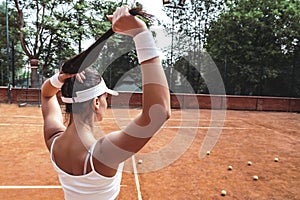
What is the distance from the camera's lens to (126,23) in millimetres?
681

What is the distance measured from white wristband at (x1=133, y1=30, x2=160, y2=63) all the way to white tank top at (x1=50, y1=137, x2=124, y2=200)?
0.37 metres

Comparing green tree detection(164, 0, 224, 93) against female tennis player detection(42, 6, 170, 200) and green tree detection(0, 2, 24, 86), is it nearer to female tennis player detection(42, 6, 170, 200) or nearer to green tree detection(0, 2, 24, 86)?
green tree detection(0, 2, 24, 86)

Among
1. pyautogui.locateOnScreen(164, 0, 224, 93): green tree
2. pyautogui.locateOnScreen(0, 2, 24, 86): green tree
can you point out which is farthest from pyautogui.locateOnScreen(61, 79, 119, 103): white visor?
pyautogui.locateOnScreen(0, 2, 24, 86): green tree

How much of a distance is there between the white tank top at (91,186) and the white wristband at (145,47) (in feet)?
1.21

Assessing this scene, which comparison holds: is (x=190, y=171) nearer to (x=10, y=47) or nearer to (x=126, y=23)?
(x=126, y=23)

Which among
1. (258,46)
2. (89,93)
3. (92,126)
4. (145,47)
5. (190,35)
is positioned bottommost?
(92,126)

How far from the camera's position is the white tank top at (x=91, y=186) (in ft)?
3.07

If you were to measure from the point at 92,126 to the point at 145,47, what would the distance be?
0.43m

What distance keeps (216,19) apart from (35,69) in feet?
28.8

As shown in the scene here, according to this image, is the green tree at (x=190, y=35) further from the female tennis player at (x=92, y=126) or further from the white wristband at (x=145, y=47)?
the white wristband at (x=145, y=47)

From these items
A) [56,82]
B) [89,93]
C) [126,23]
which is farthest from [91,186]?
[126,23]

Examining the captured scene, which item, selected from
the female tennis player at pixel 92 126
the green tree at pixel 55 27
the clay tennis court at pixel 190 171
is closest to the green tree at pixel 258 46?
the green tree at pixel 55 27

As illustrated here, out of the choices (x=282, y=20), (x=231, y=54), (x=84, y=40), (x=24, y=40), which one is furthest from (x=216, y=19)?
(x=24, y=40)

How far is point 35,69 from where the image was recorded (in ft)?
39.2
